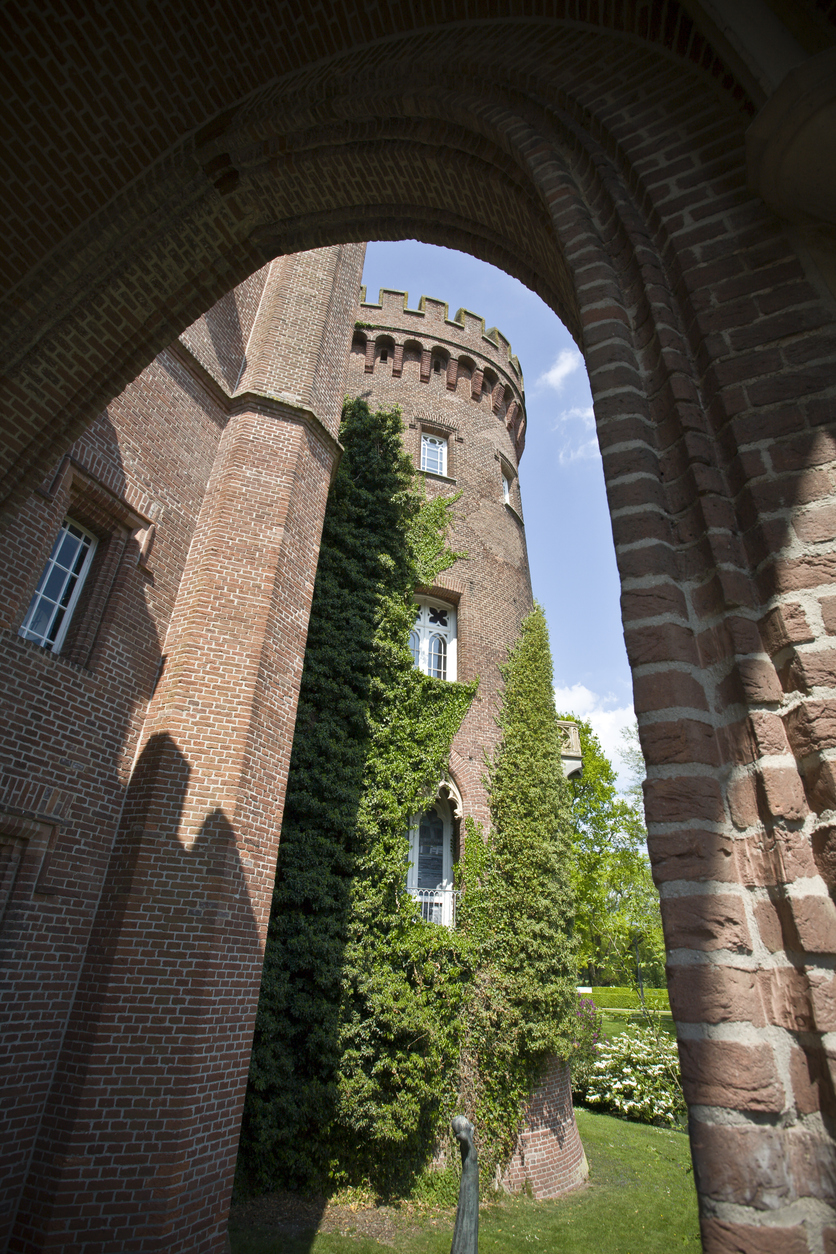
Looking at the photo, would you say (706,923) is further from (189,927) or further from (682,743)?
(189,927)

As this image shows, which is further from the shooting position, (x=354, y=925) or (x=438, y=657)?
(x=438, y=657)

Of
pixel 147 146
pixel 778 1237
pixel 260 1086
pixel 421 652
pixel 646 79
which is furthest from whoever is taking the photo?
pixel 421 652

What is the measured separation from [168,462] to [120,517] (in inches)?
43.0

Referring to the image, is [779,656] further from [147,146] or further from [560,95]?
[147,146]

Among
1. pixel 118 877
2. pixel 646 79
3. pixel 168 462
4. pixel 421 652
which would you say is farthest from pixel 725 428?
pixel 421 652

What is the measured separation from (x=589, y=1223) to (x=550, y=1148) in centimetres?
108

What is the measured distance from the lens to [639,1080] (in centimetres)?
1277

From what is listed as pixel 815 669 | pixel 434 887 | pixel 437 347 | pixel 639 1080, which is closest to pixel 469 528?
pixel 437 347

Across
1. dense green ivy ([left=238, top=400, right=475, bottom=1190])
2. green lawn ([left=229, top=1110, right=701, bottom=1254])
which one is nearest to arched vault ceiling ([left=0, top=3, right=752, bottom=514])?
dense green ivy ([left=238, top=400, right=475, bottom=1190])

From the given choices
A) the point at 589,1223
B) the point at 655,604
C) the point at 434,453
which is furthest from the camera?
the point at 434,453

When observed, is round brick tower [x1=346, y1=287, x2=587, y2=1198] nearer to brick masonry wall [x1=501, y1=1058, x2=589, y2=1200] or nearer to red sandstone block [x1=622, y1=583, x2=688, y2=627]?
brick masonry wall [x1=501, y1=1058, x2=589, y2=1200]

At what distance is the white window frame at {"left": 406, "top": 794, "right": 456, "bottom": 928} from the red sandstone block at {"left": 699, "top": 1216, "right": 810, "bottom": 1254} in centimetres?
832

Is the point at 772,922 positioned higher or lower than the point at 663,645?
lower

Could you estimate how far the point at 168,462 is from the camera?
785 centimetres
